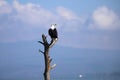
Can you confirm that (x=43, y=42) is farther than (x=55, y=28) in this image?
No

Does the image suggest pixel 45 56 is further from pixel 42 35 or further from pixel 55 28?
pixel 55 28

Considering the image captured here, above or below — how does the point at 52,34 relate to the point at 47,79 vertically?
above

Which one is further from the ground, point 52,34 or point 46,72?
point 52,34

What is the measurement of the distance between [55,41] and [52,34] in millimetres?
2366

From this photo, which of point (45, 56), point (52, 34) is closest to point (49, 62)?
point (45, 56)

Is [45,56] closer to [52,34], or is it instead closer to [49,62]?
[49,62]

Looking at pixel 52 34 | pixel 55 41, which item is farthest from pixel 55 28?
pixel 55 41

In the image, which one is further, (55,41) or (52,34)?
(52,34)

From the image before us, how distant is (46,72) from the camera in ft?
46.0

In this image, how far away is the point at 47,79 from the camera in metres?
14.1

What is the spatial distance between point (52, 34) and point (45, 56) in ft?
8.82

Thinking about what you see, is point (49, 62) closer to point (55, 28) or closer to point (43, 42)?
point (43, 42)

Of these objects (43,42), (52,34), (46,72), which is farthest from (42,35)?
(52,34)

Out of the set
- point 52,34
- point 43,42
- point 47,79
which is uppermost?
point 52,34
